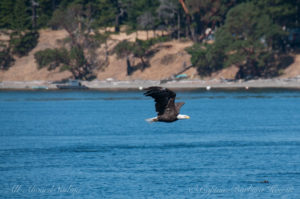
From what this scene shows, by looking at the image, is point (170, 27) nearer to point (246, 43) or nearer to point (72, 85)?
point (72, 85)

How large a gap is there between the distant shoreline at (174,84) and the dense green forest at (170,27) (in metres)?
2.02

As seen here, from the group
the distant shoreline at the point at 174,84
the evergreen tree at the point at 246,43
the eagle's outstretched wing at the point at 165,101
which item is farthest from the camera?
the distant shoreline at the point at 174,84

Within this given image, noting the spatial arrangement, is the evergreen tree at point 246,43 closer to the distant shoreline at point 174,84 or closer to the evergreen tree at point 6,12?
the distant shoreline at point 174,84

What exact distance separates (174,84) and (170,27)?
14.0m

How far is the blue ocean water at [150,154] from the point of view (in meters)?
37.4

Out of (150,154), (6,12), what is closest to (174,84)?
(6,12)

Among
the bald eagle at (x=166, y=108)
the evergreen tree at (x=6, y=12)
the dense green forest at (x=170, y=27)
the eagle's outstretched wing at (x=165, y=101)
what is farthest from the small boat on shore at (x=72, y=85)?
the eagle's outstretched wing at (x=165, y=101)

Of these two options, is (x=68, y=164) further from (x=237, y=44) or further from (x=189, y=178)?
(x=237, y=44)

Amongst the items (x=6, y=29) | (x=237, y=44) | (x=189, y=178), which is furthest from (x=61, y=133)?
(x=6, y=29)

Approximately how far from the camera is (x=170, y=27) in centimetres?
12444

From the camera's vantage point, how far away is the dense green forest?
106000mm

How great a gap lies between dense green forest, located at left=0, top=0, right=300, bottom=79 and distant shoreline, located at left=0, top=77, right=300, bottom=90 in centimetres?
202

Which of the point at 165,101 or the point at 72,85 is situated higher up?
the point at 165,101

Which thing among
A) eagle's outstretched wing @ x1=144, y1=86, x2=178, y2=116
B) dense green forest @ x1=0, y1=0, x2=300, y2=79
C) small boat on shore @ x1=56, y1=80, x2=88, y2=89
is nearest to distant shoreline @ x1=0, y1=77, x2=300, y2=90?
small boat on shore @ x1=56, y1=80, x2=88, y2=89
